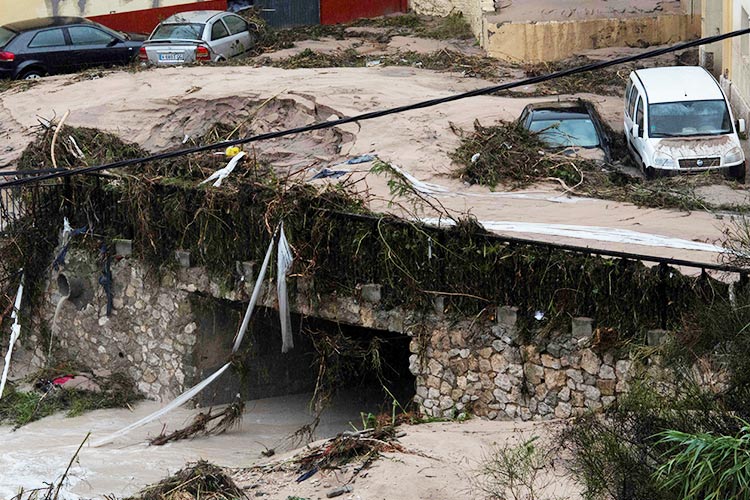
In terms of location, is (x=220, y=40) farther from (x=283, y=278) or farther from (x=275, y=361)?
(x=283, y=278)

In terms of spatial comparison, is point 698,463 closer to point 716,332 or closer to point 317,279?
point 716,332

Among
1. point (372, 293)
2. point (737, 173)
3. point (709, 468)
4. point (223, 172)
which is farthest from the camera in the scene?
point (737, 173)

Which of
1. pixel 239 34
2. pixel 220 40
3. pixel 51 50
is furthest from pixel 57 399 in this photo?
pixel 239 34

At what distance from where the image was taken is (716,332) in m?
8.61

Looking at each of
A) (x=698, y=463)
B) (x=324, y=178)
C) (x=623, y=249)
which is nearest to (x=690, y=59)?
(x=324, y=178)

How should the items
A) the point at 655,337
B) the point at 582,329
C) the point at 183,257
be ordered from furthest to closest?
1. the point at 183,257
2. the point at 582,329
3. the point at 655,337

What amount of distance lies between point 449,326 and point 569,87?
9057mm

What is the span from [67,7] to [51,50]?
336 cm

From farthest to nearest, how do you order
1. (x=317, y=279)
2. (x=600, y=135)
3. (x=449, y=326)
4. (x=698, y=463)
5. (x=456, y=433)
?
(x=600, y=135) < (x=317, y=279) < (x=449, y=326) < (x=456, y=433) < (x=698, y=463)

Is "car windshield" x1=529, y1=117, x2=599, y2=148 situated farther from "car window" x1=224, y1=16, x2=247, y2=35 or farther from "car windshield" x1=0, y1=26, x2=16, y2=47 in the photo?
"car windshield" x1=0, y1=26, x2=16, y2=47

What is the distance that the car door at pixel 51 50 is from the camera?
73.5 ft

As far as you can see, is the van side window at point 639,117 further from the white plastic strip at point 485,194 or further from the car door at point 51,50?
the car door at point 51,50

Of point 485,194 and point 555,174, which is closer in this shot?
point 485,194

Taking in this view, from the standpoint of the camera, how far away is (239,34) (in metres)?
24.1
